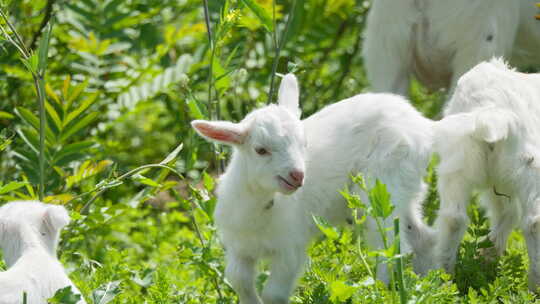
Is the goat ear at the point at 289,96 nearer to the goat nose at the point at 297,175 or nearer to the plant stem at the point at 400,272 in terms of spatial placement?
the goat nose at the point at 297,175

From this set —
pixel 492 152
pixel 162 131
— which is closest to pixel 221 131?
pixel 492 152

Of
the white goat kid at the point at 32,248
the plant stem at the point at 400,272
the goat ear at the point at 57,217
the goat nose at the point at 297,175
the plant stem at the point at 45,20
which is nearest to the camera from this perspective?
the plant stem at the point at 400,272

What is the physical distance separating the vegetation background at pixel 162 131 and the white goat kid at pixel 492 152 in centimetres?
22

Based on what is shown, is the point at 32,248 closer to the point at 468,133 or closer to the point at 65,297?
the point at 65,297

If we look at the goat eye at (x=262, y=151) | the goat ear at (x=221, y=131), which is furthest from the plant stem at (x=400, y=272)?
the goat ear at (x=221, y=131)

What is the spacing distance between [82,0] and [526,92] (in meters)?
4.31

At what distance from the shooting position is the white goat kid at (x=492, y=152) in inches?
201

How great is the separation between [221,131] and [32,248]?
43.0 inches

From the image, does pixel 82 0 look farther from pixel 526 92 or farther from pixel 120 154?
pixel 526 92

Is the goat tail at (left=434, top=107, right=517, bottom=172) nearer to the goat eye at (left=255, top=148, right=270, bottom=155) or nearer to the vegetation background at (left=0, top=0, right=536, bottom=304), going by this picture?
the vegetation background at (left=0, top=0, right=536, bottom=304)

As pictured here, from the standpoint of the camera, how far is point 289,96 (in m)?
4.98

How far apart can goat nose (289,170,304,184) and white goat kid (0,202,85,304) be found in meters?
1.13

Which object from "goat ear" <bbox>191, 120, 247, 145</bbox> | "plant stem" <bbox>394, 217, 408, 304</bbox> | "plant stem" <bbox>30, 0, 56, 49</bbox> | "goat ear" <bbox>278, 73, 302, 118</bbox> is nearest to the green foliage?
"goat ear" <bbox>191, 120, 247, 145</bbox>

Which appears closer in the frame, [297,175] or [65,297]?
[65,297]
